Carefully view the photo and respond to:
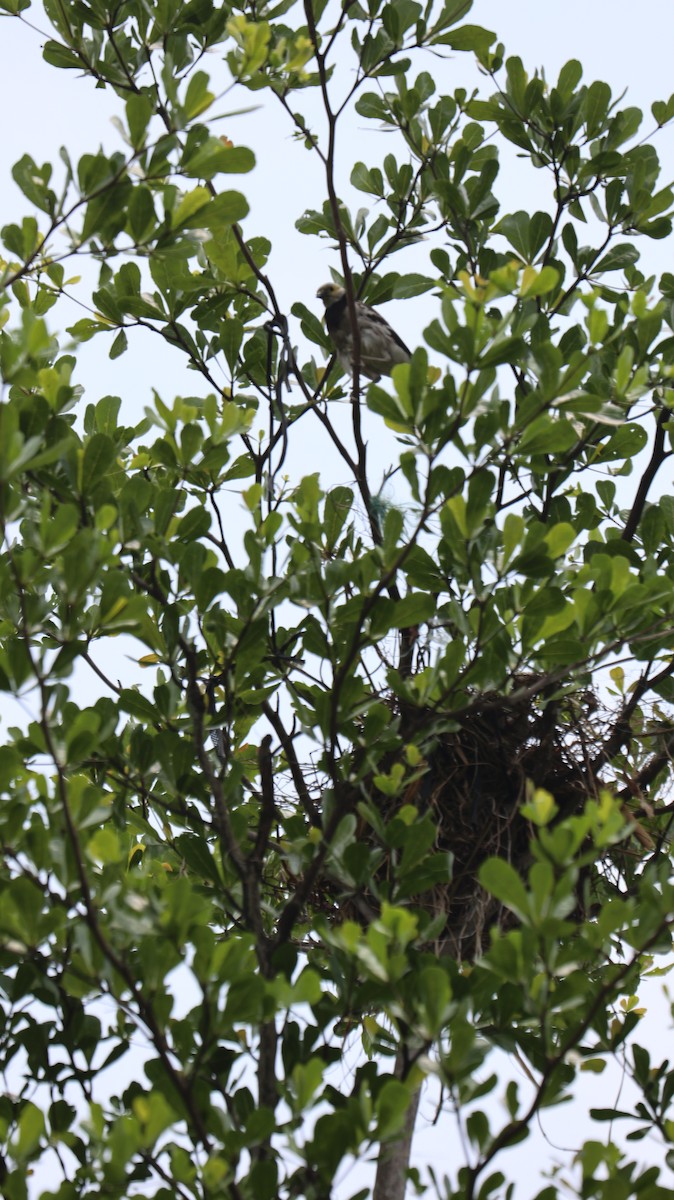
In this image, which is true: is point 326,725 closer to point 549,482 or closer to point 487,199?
point 549,482

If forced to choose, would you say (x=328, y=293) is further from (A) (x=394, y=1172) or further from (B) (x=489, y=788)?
(A) (x=394, y=1172)

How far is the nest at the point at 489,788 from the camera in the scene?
11.6 feet

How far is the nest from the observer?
3.54 meters

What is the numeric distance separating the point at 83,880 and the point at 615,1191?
1.13 meters

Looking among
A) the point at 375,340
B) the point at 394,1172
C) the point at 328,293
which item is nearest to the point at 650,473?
the point at 394,1172

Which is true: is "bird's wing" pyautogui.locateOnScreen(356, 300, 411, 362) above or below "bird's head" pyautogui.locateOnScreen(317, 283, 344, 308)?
below

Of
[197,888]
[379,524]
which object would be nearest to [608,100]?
[379,524]

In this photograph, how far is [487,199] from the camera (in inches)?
158

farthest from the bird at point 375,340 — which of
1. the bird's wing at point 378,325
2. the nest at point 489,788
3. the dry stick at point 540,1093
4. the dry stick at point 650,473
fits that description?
the dry stick at point 540,1093

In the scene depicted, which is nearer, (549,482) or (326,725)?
(326,725)

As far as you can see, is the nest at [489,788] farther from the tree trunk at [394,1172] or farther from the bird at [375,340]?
the bird at [375,340]

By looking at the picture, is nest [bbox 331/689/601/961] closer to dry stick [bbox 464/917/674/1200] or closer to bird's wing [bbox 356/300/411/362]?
dry stick [bbox 464/917/674/1200]

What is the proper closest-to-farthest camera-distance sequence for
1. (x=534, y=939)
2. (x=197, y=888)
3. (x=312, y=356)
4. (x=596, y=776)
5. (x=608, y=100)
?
(x=534, y=939) < (x=197, y=888) < (x=596, y=776) < (x=608, y=100) < (x=312, y=356)

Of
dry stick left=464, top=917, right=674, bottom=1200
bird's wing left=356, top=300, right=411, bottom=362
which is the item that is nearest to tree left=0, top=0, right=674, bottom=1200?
dry stick left=464, top=917, right=674, bottom=1200
